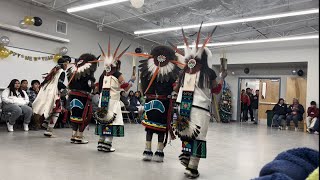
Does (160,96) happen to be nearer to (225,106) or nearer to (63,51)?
(63,51)

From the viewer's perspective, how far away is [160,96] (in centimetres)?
369

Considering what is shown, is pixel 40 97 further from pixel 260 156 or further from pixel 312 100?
pixel 312 100

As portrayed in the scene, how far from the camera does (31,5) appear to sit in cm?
811

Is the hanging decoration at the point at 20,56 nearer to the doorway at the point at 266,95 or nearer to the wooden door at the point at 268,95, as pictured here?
the doorway at the point at 266,95

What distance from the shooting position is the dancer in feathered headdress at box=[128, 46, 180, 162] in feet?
12.0

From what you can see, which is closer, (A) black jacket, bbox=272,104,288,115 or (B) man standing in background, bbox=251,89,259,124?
(A) black jacket, bbox=272,104,288,115

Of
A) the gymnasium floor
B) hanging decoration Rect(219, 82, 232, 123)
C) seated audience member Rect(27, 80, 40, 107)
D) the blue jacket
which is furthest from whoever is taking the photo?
hanging decoration Rect(219, 82, 232, 123)

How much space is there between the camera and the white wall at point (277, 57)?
1019cm

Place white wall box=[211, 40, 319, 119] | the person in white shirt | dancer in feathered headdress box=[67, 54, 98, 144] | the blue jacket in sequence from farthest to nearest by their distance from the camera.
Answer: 1. white wall box=[211, 40, 319, 119]
2. the person in white shirt
3. dancer in feathered headdress box=[67, 54, 98, 144]
4. the blue jacket

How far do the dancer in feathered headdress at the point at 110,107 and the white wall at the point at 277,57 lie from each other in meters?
7.35

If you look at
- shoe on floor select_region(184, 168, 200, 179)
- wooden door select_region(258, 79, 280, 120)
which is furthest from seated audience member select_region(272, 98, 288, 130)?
shoe on floor select_region(184, 168, 200, 179)

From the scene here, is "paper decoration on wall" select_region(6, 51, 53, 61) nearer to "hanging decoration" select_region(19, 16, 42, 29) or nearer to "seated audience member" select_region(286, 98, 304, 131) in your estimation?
"hanging decoration" select_region(19, 16, 42, 29)

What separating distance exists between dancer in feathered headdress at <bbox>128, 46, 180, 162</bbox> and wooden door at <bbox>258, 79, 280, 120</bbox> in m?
10.1

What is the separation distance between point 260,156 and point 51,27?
6870 mm
